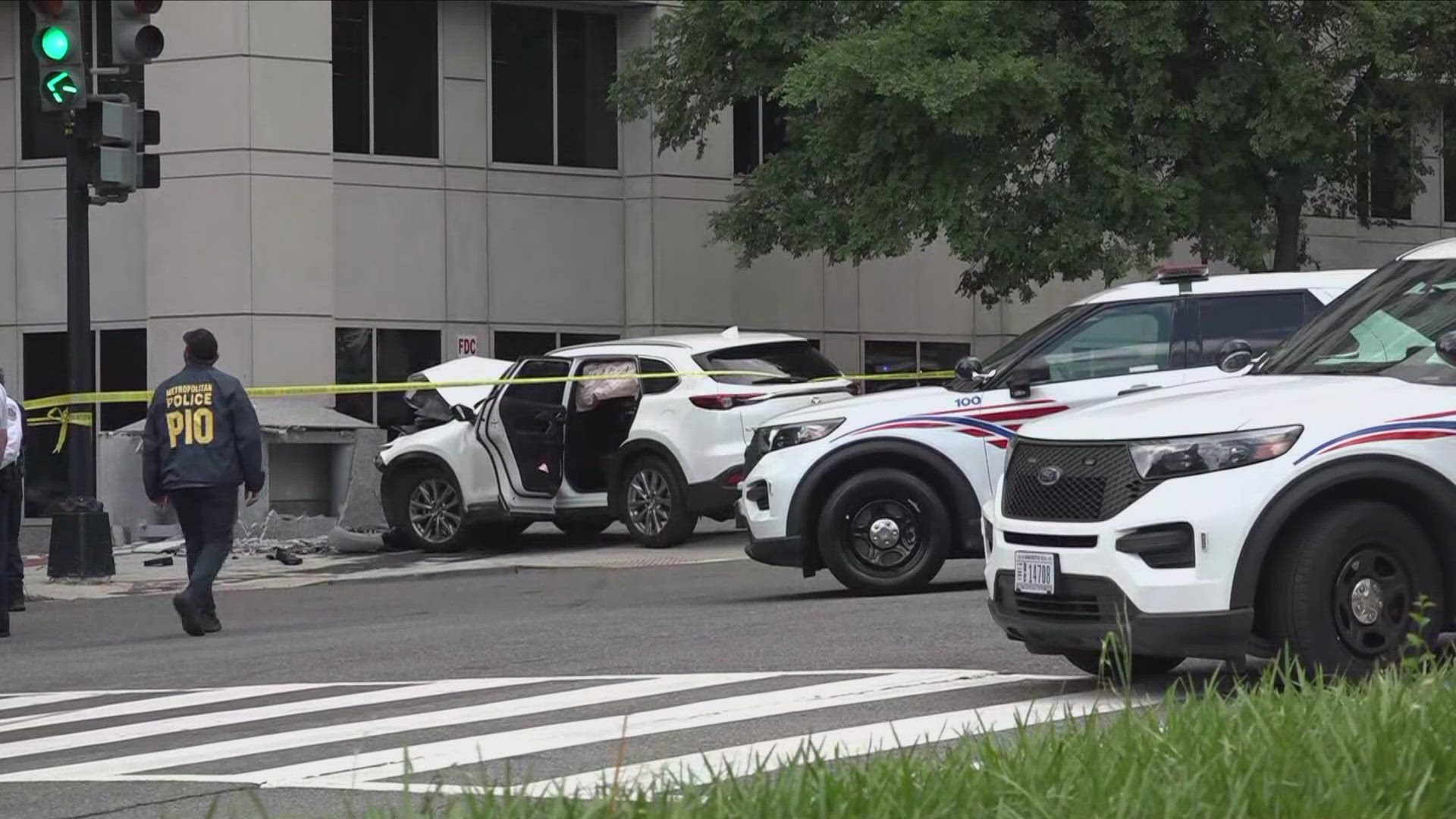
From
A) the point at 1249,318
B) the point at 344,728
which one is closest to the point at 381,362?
the point at 1249,318

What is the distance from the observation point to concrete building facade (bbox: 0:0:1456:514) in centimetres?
2603

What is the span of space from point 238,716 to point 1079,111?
15.8m

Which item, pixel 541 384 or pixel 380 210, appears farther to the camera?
pixel 380 210

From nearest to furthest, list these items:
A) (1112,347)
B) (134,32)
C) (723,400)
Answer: (1112,347) → (134,32) → (723,400)

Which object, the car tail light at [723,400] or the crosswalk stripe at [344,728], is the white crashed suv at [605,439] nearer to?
the car tail light at [723,400]

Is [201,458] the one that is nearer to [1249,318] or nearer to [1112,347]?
[1112,347]

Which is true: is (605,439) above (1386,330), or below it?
below

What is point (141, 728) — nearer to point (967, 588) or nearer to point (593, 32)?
point (967, 588)

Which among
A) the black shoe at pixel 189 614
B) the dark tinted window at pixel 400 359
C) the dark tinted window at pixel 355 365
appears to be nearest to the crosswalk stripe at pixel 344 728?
the black shoe at pixel 189 614

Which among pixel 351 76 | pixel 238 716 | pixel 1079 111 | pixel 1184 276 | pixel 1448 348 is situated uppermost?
pixel 351 76

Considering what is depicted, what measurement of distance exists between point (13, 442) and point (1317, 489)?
32.1ft

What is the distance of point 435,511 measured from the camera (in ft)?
69.7

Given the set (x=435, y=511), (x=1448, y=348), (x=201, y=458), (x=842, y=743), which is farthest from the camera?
(x=435, y=511)

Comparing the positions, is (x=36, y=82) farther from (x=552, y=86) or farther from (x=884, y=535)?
(x=884, y=535)
